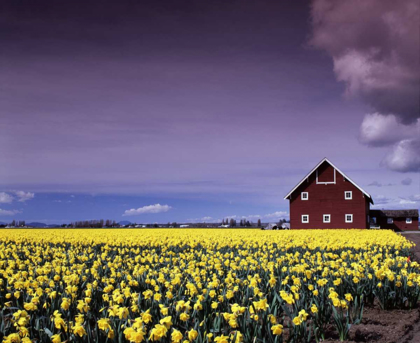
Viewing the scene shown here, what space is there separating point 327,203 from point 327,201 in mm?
272

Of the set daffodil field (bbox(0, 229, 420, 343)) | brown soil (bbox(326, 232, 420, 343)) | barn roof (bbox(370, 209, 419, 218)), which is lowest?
brown soil (bbox(326, 232, 420, 343))

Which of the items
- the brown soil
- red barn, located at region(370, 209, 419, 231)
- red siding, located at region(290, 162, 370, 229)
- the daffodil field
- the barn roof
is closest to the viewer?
the daffodil field

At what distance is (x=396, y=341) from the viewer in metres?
7.91

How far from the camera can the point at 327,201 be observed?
5225 centimetres

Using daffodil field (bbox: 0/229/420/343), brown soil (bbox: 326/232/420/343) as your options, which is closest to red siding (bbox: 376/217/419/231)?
daffodil field (bbox: 0/229/420/343)

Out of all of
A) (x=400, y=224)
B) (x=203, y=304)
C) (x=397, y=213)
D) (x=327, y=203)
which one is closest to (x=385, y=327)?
(x=203, y=304)

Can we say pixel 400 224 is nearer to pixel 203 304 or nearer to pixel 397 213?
pixel 397 213

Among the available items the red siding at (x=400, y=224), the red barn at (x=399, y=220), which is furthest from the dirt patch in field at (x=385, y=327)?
the red siding at (x=400, y=224)

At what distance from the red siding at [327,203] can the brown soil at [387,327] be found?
42887mm

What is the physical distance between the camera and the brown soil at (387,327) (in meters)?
8.00

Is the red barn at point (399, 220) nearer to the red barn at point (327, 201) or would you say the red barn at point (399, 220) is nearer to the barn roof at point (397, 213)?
the barn roof at point (397, 213)

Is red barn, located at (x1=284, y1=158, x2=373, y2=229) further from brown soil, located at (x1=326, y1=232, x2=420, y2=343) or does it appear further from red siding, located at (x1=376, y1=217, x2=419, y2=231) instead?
brown soil, located at (x1=326, y1=232, x2=420, y2=343)

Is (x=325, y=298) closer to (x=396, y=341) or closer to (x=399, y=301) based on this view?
(x=396, y=341)

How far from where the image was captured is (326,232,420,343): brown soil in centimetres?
800
